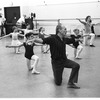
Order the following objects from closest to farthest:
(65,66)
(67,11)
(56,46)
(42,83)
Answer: (56,46)
(65,66)
(42,83)
(67,11)

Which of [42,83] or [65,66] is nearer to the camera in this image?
[65,66]

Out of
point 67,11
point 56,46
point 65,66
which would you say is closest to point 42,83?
point 65,66

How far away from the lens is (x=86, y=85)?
4.28m

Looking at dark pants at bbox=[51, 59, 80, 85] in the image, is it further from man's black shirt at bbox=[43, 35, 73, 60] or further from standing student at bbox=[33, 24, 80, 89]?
man's black shirt at bbox=[43, 35, 73, 60]

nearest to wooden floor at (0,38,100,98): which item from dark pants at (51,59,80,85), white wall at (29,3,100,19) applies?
dark pants at (51,59,80,85)

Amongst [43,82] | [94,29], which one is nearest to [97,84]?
[43,82]

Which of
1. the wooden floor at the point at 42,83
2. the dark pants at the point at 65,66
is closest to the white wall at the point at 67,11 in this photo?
the wooden floor at the point at 42,83

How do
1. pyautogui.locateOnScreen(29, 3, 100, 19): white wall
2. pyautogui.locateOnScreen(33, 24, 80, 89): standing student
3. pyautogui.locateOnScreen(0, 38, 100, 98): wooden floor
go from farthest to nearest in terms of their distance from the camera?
1. pyautogui.locateOnScreen(29, 3, 100, 19): white wall
2. pyautogui.locateOnScreen(33, 24, 80, 89): standing student
3. pyautogui.locateOnScreen(0, 38, 100, 98): wooden floor

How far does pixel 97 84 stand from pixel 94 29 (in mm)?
10206

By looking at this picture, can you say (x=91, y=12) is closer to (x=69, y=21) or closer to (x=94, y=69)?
(x=69, y=21)

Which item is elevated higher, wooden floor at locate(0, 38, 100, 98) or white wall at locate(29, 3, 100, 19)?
white wall at locate(29, 3, 100, 19)

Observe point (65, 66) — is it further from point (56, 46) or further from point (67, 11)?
point (67, 11)

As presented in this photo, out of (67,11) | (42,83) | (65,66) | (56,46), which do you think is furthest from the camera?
(67,11)

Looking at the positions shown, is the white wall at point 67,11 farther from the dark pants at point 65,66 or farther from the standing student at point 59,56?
the dark pants at point 65,66
